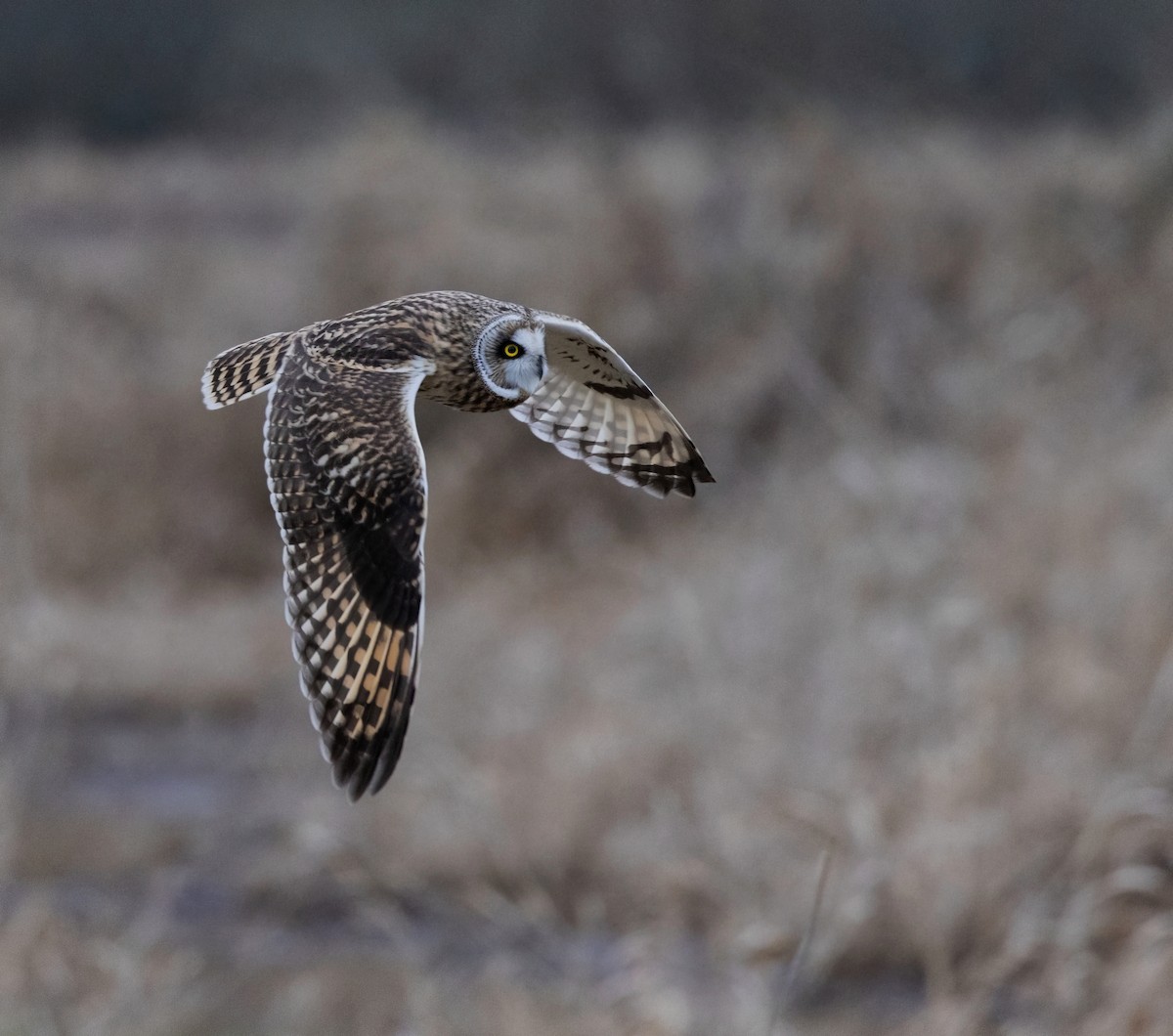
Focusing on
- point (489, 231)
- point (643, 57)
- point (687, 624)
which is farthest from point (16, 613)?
point (643, 57)

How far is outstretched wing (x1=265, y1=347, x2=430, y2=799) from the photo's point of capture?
1.28 metres

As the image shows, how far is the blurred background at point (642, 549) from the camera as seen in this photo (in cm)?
581

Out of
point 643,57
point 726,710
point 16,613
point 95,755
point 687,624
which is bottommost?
point 95,755

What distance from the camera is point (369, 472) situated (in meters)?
1.30

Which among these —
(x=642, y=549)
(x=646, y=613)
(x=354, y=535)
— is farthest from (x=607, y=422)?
(x=642, y=549)

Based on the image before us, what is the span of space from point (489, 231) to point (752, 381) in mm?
3228

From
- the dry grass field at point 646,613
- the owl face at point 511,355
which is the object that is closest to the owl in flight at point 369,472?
the owl face at point 511,355

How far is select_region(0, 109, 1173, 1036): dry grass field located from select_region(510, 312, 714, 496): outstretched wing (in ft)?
1.66

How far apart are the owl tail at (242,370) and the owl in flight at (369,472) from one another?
1.7 inches

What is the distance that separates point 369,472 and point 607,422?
0.39 metres

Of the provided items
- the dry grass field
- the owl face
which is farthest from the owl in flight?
the dry grass field

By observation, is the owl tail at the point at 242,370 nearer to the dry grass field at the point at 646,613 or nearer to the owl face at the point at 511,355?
the owl face at the point at 511,355

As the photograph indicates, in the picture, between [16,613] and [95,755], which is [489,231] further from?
[16,613]

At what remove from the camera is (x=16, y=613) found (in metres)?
5.38
